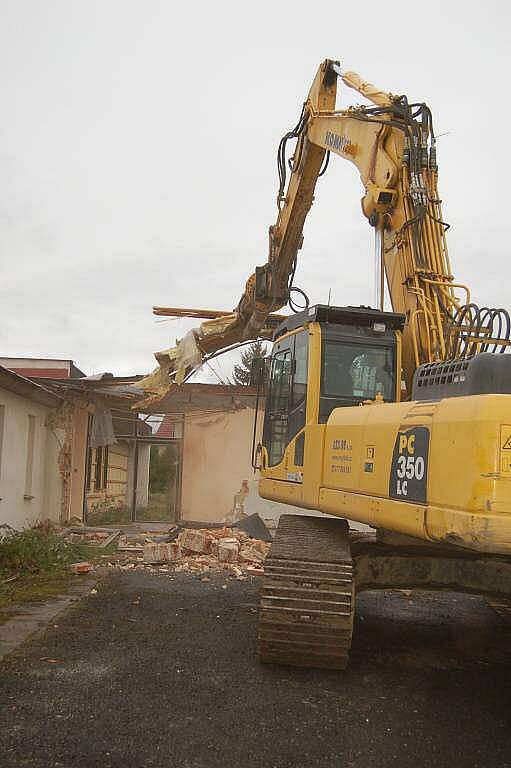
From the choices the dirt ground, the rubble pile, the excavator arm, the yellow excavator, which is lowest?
the rubble pile

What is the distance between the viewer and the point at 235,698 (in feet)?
16.9

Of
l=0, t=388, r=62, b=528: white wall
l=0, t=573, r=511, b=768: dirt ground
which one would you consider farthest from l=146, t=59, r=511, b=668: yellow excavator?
l=0, t=388, r=62, b=528: white wall

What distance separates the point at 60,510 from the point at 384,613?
947 cm

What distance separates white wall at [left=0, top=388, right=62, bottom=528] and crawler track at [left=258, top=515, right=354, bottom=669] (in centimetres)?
746

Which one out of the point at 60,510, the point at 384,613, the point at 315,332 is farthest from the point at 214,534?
the point at 315,332

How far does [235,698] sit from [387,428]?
7.02 feet

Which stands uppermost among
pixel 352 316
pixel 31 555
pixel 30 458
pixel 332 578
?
pixel 352 316

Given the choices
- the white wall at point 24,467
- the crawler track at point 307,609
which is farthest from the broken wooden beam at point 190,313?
the crawler track at point 307,609

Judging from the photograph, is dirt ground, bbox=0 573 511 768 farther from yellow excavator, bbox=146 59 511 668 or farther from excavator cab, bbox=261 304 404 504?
excavator cab, bbox=261 304 404 504

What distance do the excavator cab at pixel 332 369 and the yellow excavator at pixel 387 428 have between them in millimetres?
13

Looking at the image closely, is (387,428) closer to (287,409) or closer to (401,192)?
(287,409)

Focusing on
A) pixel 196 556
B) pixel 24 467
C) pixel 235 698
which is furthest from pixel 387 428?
pixel 24 467

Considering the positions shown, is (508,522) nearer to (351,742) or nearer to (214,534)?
(351,742)

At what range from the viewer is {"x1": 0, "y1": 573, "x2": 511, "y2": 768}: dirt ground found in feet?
13.9
